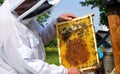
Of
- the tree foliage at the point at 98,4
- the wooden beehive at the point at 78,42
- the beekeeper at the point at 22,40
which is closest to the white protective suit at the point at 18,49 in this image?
the beekeeper at the point at 22,40

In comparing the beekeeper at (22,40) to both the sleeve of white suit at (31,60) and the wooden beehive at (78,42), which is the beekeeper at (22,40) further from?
the wooden beehive at (78,42)

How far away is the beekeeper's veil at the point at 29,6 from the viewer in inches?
182

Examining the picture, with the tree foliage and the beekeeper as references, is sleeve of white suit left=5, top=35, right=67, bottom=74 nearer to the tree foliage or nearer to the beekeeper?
the beekeeper

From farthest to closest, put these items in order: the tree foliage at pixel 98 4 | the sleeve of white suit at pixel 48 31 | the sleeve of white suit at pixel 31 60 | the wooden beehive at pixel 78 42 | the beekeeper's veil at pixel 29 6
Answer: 1. the tree foliage at pixel 98 4
2. the sleeve of white suit at pixel 48 31
3. the wooden beehive at pixel 78 42
4. the beekeeper's veil at pixel 29 6
5. the sleeve of white suit at pixel 31 60

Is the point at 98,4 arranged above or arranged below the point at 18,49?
below

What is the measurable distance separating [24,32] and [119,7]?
4.12 ft

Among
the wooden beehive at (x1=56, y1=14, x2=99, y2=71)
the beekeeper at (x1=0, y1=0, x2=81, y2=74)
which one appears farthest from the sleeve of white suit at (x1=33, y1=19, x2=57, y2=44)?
the beekeeper at (x1=0, y1=0, x2=81, y2=74)

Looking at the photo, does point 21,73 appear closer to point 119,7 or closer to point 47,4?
point 47,4

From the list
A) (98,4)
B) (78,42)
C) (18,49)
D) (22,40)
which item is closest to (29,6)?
(22,40)

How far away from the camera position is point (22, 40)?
14.8ft

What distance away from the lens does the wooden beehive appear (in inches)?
202

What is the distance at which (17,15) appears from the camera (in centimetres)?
468

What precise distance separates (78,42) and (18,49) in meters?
1.03

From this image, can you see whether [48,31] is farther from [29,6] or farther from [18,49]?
[18,49]
